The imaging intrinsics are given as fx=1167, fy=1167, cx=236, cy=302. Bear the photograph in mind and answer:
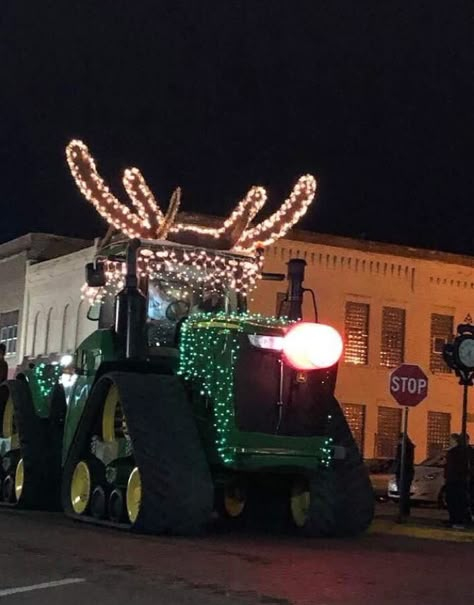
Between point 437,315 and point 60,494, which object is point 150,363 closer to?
point 60,494

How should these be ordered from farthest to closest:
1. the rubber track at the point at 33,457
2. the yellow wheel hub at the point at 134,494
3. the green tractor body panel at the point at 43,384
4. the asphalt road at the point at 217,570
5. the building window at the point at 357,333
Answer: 1. the building window at the point at 357,333
2. the green tractor body panel at the point at 43,384
3. the rubber track at the point at 33,457
4. the yellow wheel hub at the point at 134,494
5. the asphalt road at the point at 217,570

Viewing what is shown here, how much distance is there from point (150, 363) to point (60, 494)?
9.11 feet

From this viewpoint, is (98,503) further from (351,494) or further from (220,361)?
(351,494)

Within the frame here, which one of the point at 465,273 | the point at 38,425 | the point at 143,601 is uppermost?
the point at 465,273

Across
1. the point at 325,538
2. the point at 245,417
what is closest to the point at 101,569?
the point at 245,417

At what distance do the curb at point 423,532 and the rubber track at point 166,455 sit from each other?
13.9 feet

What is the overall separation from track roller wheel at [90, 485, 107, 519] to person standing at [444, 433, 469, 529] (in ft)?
20.2

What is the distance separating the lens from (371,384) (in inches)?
1350

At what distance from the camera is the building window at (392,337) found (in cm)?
3444

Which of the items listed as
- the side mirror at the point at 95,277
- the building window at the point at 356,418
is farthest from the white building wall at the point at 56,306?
the side mirror at the point at 95,277

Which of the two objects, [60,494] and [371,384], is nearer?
[60,494]

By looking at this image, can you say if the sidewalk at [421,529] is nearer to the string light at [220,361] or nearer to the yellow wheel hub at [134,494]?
the string light at [220,361]

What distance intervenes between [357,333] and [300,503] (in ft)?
64.5

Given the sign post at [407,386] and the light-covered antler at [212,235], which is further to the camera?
the sign post at [407,386]
